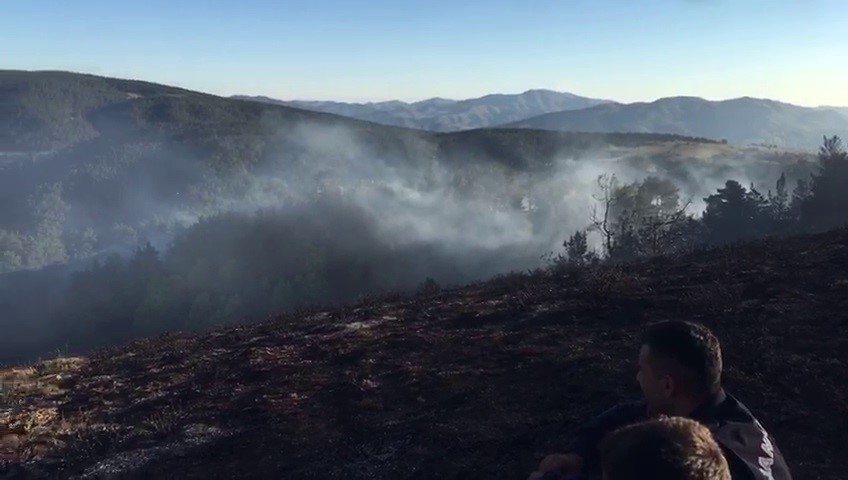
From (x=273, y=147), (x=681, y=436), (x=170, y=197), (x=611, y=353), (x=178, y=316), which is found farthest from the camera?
(x=273, y=147)

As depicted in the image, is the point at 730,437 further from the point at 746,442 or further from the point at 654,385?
the point at 654,385

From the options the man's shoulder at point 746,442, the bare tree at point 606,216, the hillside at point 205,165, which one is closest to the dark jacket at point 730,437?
the man's shoulder at point 746,442

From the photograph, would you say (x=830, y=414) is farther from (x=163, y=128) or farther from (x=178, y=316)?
(x=163, y=128)

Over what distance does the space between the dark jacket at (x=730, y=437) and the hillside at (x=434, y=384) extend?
3.41 metres

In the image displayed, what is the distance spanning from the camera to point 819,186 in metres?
44.2

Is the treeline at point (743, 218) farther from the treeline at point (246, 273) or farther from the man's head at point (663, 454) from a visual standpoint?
the treeline at point (246, 273)

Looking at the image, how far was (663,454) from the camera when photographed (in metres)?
1.95

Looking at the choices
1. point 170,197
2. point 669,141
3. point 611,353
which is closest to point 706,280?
point 611,353

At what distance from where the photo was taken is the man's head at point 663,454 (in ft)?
6.40

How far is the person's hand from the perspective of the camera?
313 centimetres

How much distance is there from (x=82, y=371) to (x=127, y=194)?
579 feet

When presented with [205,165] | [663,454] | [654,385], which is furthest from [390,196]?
[663,454]

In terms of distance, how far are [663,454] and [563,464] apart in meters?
1.29

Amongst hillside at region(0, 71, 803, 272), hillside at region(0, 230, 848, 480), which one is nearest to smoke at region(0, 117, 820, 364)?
hillside at region(0, 71, 803, 272)
